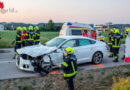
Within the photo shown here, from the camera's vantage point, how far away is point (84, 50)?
29.6ft


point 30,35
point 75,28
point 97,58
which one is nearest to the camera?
point 97,58

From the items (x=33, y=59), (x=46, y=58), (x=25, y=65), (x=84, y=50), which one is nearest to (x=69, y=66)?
(x=46, y=58)

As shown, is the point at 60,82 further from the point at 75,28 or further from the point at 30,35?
the point at 75,28

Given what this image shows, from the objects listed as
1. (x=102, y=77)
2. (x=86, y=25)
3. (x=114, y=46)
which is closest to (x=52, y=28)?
(x=86, y=25)

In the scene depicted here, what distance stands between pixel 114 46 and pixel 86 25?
5.74 meters

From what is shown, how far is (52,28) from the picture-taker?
44750 millimetres

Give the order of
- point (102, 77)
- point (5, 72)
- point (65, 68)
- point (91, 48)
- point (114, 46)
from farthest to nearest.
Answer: point (114, 46)
point (91, 48)
point (5, 72)
point (102, 77)
point (65, 68)

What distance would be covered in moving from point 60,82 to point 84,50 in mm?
2988

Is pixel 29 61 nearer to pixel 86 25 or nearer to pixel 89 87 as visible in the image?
pixel 89 87

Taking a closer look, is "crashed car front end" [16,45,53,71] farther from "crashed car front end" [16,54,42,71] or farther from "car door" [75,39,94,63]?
"car door" [75,39,94,63]

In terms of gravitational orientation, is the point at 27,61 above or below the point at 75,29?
below

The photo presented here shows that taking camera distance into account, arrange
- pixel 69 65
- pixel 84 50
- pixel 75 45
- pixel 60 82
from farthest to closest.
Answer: pixel 84 50
pixel 75 45
pixel 60 82
pixel 69 65

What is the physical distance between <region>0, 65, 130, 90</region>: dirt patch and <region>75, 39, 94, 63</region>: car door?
135cm

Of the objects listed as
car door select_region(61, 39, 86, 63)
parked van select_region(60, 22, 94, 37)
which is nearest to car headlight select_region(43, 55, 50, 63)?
car door select_region(61, 39, 86, 63)
